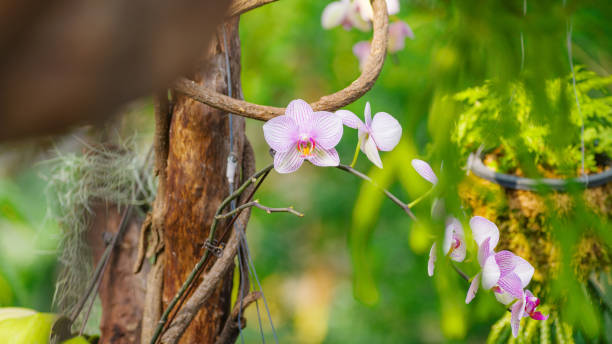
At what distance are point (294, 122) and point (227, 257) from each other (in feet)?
0.51

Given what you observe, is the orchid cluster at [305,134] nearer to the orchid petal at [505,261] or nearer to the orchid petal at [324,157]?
the orchid petal at [324,157]

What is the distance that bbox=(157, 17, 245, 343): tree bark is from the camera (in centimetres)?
48

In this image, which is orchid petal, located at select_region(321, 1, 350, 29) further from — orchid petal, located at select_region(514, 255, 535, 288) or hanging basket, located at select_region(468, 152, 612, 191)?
orchid petal, located at select_region(514, 255, 535, 288)

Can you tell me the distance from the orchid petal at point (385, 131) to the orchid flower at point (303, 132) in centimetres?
4

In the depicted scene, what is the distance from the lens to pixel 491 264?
38cm

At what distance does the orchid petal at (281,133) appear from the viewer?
0.36m

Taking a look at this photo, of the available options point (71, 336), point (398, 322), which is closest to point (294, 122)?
point (71, 336)

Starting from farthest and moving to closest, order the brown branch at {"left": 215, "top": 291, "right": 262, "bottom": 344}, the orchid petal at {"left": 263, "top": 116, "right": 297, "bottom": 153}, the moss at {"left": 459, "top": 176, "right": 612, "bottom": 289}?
the moss at {"left": 459, "top": 176, "right": 612, "bottom": 289}
the brown branch at {"left": 215, "top": 291, "right": 262, "bottom": 344}
the orchid petal at {"left": 263, "top": 116, "right": 297, "bottom": 153}

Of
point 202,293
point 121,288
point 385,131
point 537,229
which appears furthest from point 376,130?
point 121,288

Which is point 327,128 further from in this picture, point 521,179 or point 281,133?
point 521,179

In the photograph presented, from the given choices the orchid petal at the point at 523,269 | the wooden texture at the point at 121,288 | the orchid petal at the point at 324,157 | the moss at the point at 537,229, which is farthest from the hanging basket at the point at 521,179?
the wooden texture at the point at 121,288

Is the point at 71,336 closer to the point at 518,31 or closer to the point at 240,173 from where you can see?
the point at 240,173

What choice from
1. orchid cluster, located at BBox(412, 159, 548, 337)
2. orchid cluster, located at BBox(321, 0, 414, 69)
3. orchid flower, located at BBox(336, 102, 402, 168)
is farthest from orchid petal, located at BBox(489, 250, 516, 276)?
orchid cluster, located at BBox(321, 0, 414, 69)

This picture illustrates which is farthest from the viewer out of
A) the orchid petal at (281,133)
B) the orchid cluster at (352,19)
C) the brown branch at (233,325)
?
the orchid cluster at (352,19)
